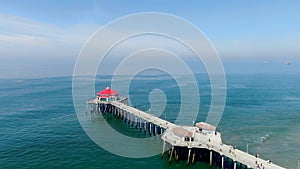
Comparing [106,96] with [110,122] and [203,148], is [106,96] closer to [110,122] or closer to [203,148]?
[110,122]

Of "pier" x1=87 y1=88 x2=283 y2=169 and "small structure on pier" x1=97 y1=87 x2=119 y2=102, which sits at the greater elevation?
"small structure on pier" x1=97 y1=87 x2=119 y2=102

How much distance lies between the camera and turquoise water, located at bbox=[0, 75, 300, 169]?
46906mm

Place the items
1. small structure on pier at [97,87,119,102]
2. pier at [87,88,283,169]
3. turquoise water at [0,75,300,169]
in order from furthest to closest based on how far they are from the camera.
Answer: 1. small structure on pier at [97,87,119,102]
2. turquoise water at [0,75,300,169]
3. pier at [87,88,283,169]

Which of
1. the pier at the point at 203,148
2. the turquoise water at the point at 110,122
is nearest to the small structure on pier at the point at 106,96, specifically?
the turquoise water at the point at 110,122

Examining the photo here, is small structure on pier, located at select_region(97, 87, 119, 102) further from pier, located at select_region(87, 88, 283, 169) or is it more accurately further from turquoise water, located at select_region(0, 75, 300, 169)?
pier, located at select_region(87, 88, 283, 169)

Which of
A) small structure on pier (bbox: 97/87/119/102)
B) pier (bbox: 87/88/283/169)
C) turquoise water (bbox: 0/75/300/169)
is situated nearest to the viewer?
pier (bbox: 87/88/283/169)

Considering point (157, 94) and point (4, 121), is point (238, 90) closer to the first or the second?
point (157, 94)

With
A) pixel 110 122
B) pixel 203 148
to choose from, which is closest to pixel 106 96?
pixel 110 122

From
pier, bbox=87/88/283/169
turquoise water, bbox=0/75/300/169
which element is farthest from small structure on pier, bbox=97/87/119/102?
pier, bbox=87/88/283/169

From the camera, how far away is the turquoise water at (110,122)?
46.9 m

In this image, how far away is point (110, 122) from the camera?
7425 cm

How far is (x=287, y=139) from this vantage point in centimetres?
5847

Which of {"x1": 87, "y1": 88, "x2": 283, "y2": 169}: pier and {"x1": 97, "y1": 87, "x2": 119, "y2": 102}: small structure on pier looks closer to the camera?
{"x1": 87, "y1": 88, "x2": 283, "y2": 169}: pier

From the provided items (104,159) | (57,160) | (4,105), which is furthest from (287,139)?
(4,105)
